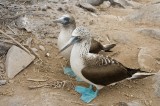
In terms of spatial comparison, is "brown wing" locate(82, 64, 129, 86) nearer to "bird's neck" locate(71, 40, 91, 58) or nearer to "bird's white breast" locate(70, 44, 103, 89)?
"bird's white breast" locate(70, 44, 103, 89)

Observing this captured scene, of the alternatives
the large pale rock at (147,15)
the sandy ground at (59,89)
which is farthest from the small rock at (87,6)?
the sandy ground at (59,89)

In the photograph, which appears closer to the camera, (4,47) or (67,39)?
(67,39)

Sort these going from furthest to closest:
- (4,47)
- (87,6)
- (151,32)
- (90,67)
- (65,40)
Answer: (87,6) < (151,32) < (4,47) < (65,40) < (90,67)

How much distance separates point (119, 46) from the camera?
727 cm

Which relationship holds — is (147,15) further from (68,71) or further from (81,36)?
(81,36)

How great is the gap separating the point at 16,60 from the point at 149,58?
2.31m

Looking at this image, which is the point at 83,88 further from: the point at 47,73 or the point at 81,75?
the point at 47,73

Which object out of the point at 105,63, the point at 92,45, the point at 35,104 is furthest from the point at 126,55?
the point at 35,104

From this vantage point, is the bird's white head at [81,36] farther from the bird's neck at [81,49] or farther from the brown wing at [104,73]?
the brown wing at [104,73]

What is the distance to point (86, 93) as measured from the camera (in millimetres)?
5586

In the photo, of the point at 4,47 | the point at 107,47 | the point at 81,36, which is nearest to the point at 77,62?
the point at 81,36

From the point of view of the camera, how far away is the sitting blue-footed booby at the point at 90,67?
534 cm

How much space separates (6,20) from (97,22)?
213 centimetres

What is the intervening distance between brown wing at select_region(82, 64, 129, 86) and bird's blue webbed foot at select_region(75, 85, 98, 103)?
279 millimetres
